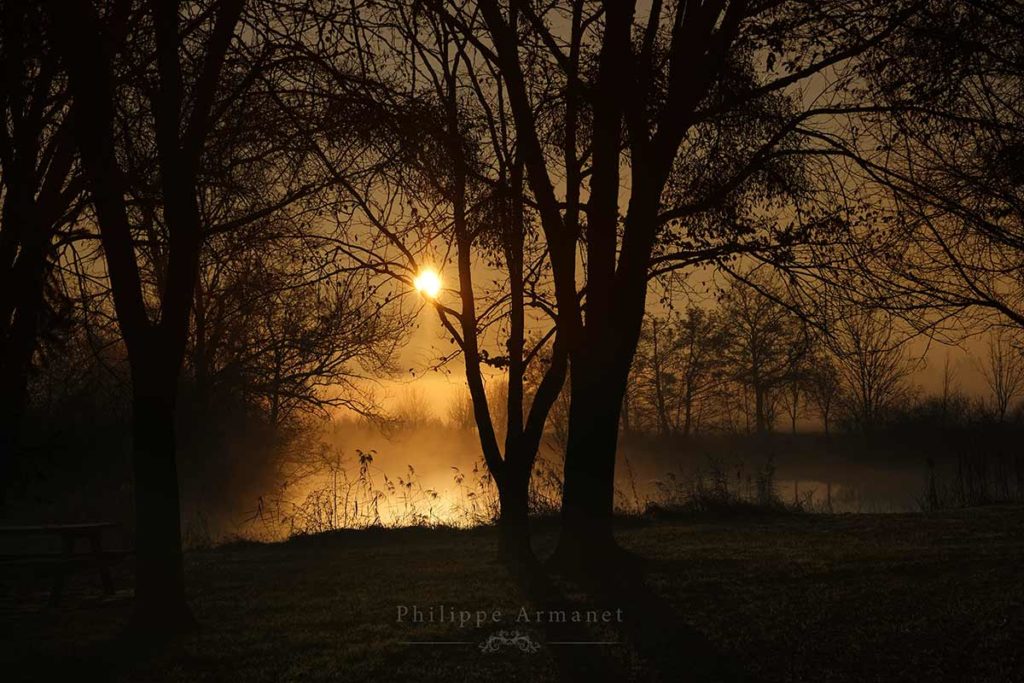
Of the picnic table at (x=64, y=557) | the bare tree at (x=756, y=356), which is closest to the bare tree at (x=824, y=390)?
the bare tree at (x=756, y=356)

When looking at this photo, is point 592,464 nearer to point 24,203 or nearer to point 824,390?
point 24,203

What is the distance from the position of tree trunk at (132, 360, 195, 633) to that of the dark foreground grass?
0.26 meters

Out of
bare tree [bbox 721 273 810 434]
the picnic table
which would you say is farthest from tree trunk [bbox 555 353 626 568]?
bare tree [bbox 721 273 810 434]

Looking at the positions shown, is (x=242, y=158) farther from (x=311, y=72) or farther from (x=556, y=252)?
(x=556, y=252)

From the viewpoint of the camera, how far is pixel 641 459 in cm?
4266

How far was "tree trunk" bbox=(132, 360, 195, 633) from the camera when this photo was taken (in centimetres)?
765

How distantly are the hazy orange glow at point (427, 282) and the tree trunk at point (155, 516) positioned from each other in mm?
3946

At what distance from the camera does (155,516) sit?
25.1ft

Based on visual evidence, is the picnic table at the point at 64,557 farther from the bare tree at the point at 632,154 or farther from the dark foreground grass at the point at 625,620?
the bare tree at the point at 632,154

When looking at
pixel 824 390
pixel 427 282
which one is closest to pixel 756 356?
pixel 824 390

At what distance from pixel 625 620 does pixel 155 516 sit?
156 inches

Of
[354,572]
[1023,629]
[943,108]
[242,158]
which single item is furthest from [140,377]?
[943,108]

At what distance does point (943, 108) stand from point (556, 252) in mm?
4142

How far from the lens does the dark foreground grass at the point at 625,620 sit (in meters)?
6.15
